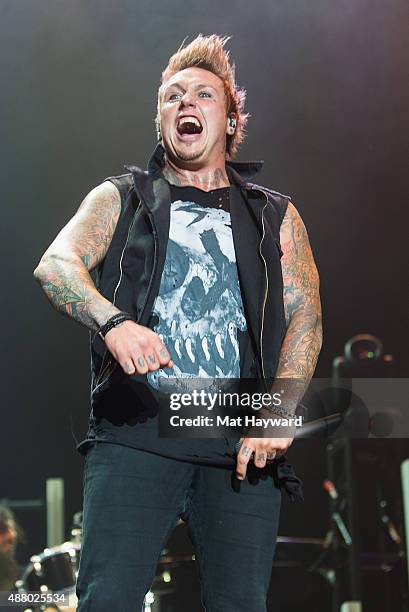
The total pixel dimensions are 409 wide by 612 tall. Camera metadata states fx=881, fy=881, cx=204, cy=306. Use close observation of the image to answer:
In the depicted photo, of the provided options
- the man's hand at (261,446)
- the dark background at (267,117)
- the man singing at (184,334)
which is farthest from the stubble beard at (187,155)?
the dark background at (267,117)

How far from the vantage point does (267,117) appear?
15.7 feet

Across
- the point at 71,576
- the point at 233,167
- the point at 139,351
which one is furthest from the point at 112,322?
the point at 71,576

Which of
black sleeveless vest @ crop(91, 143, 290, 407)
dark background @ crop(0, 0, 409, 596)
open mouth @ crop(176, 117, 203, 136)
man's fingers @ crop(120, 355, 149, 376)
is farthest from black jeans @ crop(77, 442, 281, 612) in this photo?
dark background @ crop(0, 0, 409, 596)

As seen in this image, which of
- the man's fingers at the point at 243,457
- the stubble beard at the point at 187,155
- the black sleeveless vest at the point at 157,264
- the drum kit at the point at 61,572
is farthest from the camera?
the drum kit at the point at 61,572

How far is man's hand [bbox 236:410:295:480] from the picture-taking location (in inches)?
74.4

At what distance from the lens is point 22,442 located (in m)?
6.38

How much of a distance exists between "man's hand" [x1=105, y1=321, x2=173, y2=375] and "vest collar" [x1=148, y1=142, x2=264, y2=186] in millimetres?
737

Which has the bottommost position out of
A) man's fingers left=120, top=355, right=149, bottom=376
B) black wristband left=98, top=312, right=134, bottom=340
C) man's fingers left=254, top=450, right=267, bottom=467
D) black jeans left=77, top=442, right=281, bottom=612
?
black jeans left=77, top=442, right=281, bottom=612

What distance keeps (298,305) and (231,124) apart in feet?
2.17

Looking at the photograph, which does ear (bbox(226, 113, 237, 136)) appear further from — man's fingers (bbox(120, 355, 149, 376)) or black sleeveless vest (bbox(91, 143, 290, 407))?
man's fingers (bbox(120, 355, 149, 376))

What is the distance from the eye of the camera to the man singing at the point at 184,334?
6.11ft

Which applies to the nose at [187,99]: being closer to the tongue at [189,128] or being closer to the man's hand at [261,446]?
the tongue at [189,128]

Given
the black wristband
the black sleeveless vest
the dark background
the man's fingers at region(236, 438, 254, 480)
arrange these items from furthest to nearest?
the dark background < the black sleeveless vest < the man's fingers at region(236, 438, 254, 480) < the black wristband

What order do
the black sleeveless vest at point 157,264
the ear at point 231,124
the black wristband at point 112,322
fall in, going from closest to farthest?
1. the black wristband at point 112,322
2. the black sleeveless vest at point 157,264
3. the ear at point 231,124
